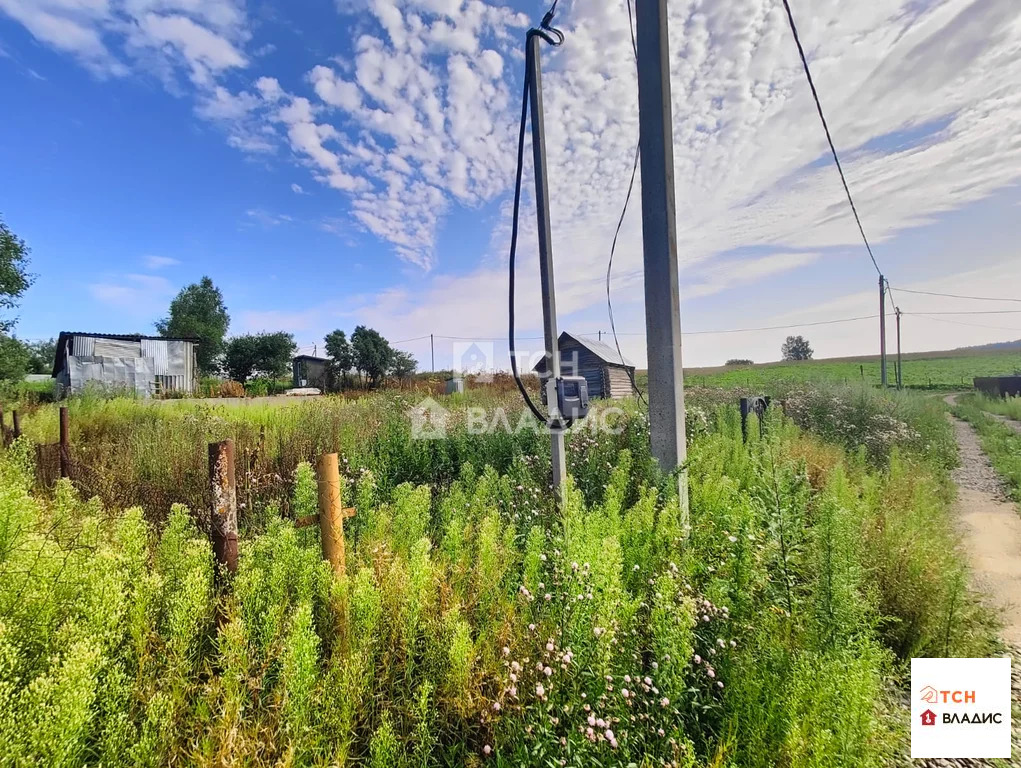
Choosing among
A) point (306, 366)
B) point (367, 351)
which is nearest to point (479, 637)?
point (367, 351)

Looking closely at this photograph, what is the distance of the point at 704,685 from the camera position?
5.57 feet

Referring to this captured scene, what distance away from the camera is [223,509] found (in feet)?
6.30

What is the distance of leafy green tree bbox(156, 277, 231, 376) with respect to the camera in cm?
3881

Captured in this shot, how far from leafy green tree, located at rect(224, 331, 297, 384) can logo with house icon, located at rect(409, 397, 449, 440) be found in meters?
36.0

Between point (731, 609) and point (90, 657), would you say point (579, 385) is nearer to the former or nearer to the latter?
point (731, 609)

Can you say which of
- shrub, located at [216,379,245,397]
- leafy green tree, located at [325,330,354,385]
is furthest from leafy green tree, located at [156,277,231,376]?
shrub, located at [216,379,245,397]

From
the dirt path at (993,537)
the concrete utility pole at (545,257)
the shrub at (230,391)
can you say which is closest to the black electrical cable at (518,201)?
the concrete utility pole at (545,257)

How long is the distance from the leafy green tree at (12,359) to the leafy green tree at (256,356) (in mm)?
21470

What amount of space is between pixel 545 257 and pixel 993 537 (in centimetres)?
528

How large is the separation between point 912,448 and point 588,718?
27.6ft

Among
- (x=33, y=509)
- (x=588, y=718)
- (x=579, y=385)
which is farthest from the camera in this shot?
(x=579, y=385)

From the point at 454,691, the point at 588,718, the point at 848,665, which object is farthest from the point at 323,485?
the point at 848,665

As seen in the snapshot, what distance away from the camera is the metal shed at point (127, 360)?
19234 mm

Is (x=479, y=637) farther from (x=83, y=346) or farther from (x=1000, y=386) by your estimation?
(x=83, y=346)
